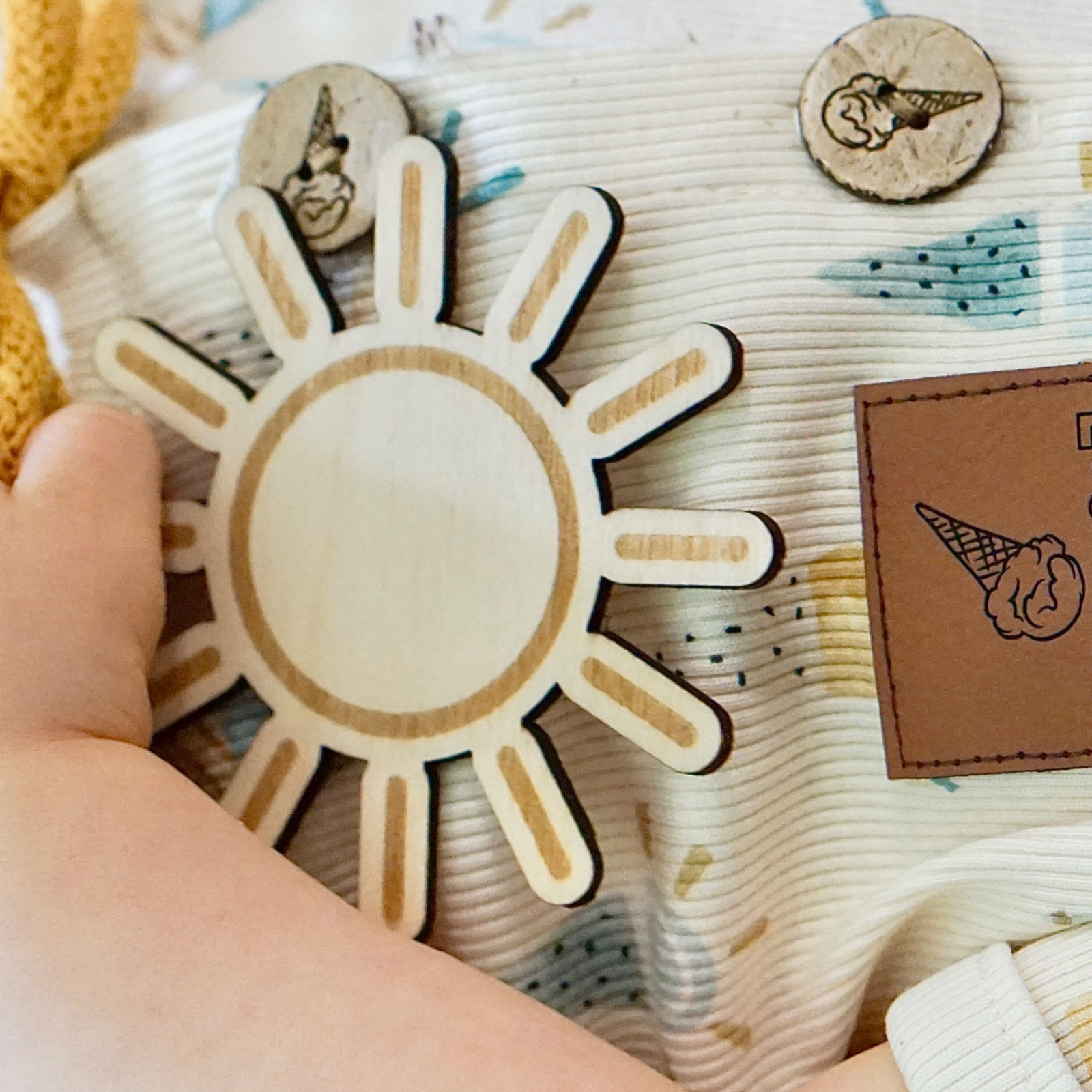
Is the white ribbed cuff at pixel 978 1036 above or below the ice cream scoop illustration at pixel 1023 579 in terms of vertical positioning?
below

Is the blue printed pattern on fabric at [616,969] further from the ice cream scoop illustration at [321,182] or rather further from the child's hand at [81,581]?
the ice cream scoop illustration at [321,182]

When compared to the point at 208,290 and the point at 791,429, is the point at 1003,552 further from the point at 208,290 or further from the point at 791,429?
the point at 208,290

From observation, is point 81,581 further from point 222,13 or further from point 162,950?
point 222,13

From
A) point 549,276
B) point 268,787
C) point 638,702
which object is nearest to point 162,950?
point 268,787

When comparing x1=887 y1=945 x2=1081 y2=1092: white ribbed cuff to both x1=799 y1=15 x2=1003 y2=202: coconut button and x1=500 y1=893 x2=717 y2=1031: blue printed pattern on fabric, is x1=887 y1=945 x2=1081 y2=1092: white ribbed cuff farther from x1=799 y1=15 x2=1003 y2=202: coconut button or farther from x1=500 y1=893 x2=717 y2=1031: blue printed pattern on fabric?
x1=799 y1=15 x2=1003 y2=202: coconut button

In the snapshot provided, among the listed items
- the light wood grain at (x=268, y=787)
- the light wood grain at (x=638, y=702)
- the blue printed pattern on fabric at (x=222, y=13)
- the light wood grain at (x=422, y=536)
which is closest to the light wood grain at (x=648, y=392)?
the light wood grain at (x=422, y=536)

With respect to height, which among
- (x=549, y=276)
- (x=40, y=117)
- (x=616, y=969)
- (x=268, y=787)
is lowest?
(x=616, y=969)
